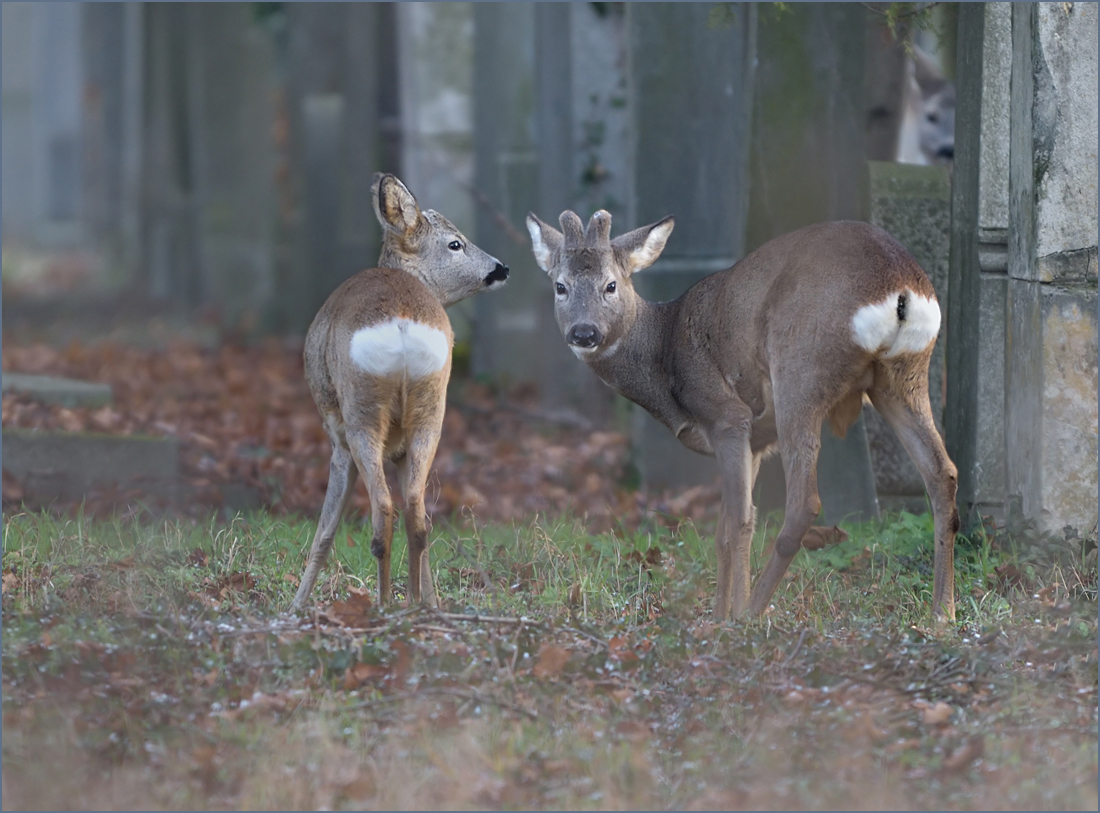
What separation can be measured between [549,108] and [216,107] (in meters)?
14.6

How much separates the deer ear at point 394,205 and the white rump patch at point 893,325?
6.23 ft

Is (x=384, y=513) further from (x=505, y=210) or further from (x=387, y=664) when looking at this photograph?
(x=505, y=210)

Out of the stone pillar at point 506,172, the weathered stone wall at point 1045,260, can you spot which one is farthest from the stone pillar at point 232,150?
the weathered stone wall at point 1045,260

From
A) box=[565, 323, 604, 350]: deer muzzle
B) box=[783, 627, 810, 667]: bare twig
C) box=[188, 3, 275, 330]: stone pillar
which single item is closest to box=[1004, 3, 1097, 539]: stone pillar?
box=[783, 627, 810, 667]: bare twig

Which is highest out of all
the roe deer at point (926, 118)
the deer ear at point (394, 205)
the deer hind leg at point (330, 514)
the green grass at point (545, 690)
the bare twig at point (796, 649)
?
the roe deer at point (926, 118)

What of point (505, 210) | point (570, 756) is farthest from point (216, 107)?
point (570, 756)

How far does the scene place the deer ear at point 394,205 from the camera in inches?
238

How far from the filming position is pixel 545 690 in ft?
15.2

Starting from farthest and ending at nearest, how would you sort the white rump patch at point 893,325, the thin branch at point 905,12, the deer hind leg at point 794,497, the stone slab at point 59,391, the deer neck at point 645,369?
the stone slab at point 59,391
the thin branch at point 905,12
the deer neck at point 645,369
the deer hind leg at point 794,497
the white rump patch at point 893,325

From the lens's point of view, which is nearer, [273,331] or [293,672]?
[293,672]

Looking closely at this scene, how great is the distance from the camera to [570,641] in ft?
16.6

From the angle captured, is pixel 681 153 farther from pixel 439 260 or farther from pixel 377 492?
pixel 377 492

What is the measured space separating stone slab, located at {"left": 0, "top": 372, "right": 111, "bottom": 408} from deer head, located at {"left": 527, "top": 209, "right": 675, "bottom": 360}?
399 centimetres

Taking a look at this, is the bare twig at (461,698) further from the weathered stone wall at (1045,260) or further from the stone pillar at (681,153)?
the stone pillar at (681,153)
